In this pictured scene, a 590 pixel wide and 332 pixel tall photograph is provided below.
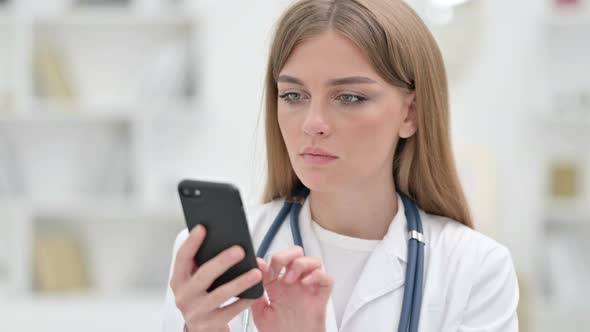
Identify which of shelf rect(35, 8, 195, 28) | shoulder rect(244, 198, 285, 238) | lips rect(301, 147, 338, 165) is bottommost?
shoulder rect(244, 198, 285, 238)

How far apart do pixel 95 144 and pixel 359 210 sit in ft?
7.62

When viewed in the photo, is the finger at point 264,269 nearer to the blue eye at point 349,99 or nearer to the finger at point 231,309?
the finger at point 231,309

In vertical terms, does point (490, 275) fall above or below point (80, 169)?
above

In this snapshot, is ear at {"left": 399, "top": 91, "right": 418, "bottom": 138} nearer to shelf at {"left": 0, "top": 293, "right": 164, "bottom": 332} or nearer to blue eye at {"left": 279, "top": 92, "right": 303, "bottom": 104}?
blue eye at {"left": 279, "top": 92, "right": 303, "bottom": 104}

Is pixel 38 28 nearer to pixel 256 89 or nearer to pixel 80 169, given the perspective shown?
pixel 80 169

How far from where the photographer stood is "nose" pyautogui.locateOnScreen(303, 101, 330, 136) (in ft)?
4.52

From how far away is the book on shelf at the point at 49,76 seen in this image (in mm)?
3488

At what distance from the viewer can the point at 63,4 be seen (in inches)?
141

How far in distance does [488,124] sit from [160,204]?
1505 mm

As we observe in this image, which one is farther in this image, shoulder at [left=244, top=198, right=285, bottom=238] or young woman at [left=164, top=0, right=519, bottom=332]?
shoulder at [left=244, top=198, right=285, bottom=238]

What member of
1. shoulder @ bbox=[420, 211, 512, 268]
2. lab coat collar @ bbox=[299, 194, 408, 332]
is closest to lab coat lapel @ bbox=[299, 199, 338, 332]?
lab coat collar @ bbox=[299, 194, 408, 332]

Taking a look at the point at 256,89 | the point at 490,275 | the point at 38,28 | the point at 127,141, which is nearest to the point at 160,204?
the point at 127,141

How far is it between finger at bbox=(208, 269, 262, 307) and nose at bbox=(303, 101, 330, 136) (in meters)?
0.31

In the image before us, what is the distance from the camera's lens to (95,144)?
3.64m
